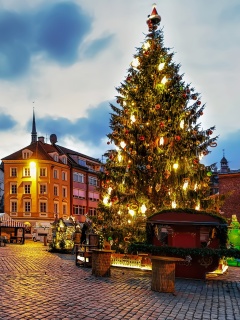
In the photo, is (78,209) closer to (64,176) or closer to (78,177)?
(78,177)

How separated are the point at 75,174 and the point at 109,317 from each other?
5863 cm

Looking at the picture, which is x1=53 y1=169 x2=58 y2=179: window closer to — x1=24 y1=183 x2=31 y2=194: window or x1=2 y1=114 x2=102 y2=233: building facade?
x1=2 y1=114 x2=102 y2=233: building facade

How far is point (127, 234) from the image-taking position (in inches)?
741

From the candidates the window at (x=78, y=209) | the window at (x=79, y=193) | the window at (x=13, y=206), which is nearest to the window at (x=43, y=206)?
the window at (x=13, y=206)

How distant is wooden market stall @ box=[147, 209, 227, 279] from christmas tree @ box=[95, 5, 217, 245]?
346 cm

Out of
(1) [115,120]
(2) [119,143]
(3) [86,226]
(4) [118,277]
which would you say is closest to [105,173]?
(2) [119,143]

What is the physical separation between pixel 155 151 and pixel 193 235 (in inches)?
A: 218

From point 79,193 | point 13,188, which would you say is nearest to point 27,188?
point 13,188

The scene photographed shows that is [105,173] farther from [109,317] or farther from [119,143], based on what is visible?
[109,317]

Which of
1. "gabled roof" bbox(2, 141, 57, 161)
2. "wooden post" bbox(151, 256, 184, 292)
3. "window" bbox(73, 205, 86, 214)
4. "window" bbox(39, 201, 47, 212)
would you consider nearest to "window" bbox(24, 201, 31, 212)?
"window" bbox(39, 201, 47, 212)

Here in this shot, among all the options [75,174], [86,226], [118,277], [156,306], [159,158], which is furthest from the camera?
[75,174]

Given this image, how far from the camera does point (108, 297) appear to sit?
10367 mm

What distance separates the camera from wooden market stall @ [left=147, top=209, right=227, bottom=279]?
47.0ft

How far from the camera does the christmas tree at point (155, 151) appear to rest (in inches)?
743
